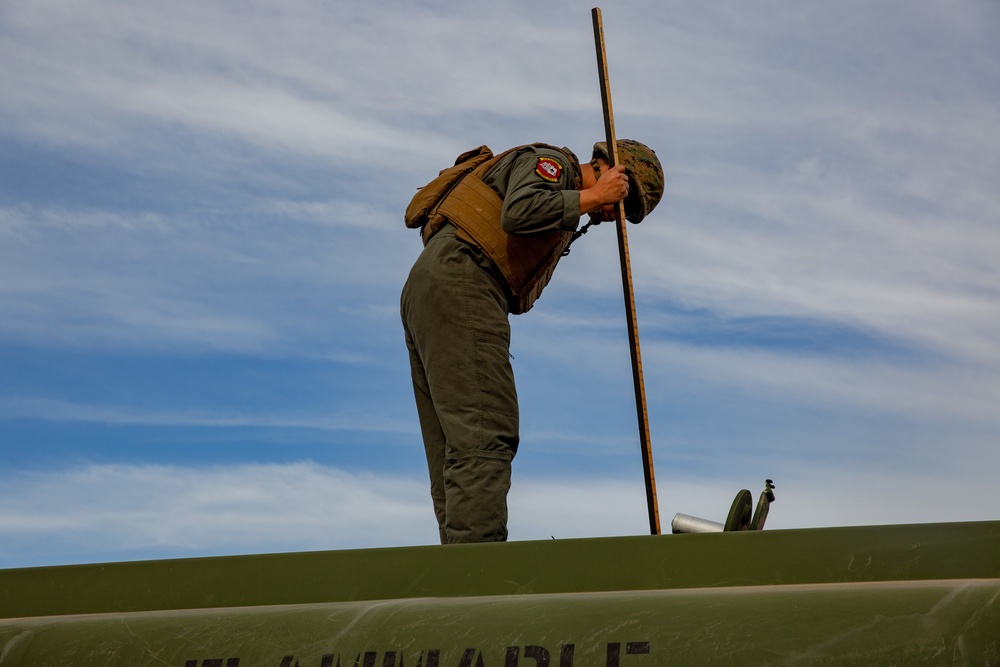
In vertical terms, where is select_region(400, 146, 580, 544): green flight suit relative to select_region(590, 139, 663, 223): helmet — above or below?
below

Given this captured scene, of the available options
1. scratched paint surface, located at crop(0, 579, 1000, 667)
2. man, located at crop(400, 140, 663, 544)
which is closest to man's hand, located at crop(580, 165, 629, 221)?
man, located at crop(400, 140, 663, 544)

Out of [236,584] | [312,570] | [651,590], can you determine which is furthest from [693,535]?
[236,584]

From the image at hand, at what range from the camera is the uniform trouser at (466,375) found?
319cm

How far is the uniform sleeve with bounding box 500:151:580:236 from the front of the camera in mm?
3340

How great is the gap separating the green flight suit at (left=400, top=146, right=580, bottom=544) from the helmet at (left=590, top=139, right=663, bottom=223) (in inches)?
11.6

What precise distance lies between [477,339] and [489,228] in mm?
350

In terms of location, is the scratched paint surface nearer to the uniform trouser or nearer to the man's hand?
→ the uniform trouser

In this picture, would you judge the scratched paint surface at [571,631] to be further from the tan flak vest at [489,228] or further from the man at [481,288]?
the tan flak vest at [489,228]

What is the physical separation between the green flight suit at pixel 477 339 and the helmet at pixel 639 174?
29 cm

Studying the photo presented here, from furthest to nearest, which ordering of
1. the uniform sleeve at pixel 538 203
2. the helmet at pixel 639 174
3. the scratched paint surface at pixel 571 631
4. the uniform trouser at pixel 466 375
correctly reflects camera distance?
the helmet at pixel 639 174 < the uniform sleeve at pixel 538 203 < the uniform trouser at pixel 466 375 < the scratched paint surface at pixel 571 631

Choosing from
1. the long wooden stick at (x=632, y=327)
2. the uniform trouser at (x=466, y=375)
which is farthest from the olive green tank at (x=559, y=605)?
the long wooden stick at (x=632, y=327)

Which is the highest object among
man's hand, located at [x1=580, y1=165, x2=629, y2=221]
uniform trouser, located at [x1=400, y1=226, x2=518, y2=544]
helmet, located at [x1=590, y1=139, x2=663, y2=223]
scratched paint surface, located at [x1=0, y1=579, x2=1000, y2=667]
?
helmet, located at [x1=590, y1=139, x2=663, y2=223]

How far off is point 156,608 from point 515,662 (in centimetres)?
92

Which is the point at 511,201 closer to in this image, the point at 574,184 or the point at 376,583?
the point at 574,184
